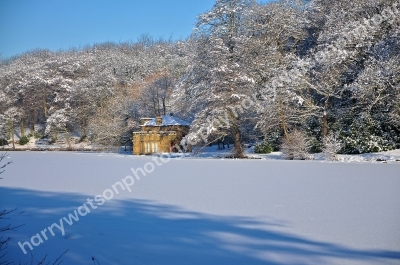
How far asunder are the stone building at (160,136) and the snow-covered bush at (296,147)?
10703 mm

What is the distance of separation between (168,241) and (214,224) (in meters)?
0.89

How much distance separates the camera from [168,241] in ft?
13.2

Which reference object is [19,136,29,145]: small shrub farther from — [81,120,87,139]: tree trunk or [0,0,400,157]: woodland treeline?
[0,0,400,157]: woodland treeline

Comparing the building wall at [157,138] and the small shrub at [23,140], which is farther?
the small shrub at [23,140]

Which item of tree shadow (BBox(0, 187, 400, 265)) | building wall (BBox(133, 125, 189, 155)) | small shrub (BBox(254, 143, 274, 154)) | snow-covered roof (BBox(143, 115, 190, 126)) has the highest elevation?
snow-covered roof (BBox(143, 115, 190, 126))

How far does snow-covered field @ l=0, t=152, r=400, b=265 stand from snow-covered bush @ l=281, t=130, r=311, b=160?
9.17 metres

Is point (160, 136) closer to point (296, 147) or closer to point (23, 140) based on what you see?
point (296, 147)

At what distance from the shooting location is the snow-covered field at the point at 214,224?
3.55m

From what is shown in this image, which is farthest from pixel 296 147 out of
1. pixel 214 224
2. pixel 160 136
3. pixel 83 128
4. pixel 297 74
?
pixel 83 128

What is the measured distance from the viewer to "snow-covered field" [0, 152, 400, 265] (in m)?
3.55

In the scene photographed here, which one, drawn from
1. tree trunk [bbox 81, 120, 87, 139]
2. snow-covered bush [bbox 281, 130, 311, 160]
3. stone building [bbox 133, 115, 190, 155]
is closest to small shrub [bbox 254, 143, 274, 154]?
snow-covered bush [bbox 281, 130, 311, 160]

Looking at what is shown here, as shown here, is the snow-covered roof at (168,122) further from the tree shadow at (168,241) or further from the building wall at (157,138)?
the tree shadow at (168,241)

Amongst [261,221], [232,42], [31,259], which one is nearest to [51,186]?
[31,259]

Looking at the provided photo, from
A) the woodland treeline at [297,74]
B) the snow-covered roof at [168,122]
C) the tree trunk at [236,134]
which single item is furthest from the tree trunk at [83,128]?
the tree trunk at [236,134]
